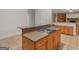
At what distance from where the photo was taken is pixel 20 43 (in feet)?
4.10

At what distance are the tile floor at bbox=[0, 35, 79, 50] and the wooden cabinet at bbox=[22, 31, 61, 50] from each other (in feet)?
0.18

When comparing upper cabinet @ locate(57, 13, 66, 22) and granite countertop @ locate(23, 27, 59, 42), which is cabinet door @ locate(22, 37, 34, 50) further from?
upper cabinet @ locate(57, 13, 66, 22)

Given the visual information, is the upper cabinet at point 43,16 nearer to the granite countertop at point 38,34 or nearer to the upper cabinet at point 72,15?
the granite countertop at point 38,34

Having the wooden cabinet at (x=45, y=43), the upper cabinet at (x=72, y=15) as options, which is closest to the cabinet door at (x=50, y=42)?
the wooden cabinet at (x=45, y=43)

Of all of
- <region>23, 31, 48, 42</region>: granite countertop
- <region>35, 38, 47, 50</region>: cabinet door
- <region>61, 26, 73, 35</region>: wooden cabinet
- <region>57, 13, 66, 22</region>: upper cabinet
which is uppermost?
<region>57, 13, 66, 22</region>: upper cabinet

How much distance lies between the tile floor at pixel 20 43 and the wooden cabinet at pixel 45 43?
56mm

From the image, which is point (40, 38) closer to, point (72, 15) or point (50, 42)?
point (50, 42)

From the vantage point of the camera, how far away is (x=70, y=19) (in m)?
1.28

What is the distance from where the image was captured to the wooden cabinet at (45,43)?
1.23 m

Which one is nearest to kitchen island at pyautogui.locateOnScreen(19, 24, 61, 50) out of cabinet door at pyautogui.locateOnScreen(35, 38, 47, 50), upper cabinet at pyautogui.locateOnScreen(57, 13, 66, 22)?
cabinet door at pyautogui.locateOnScreen(35, 38, 47, 50)

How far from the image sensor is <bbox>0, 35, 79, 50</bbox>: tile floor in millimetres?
1232

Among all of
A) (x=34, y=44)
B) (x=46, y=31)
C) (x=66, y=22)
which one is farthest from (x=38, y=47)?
(x=66, y=22)
